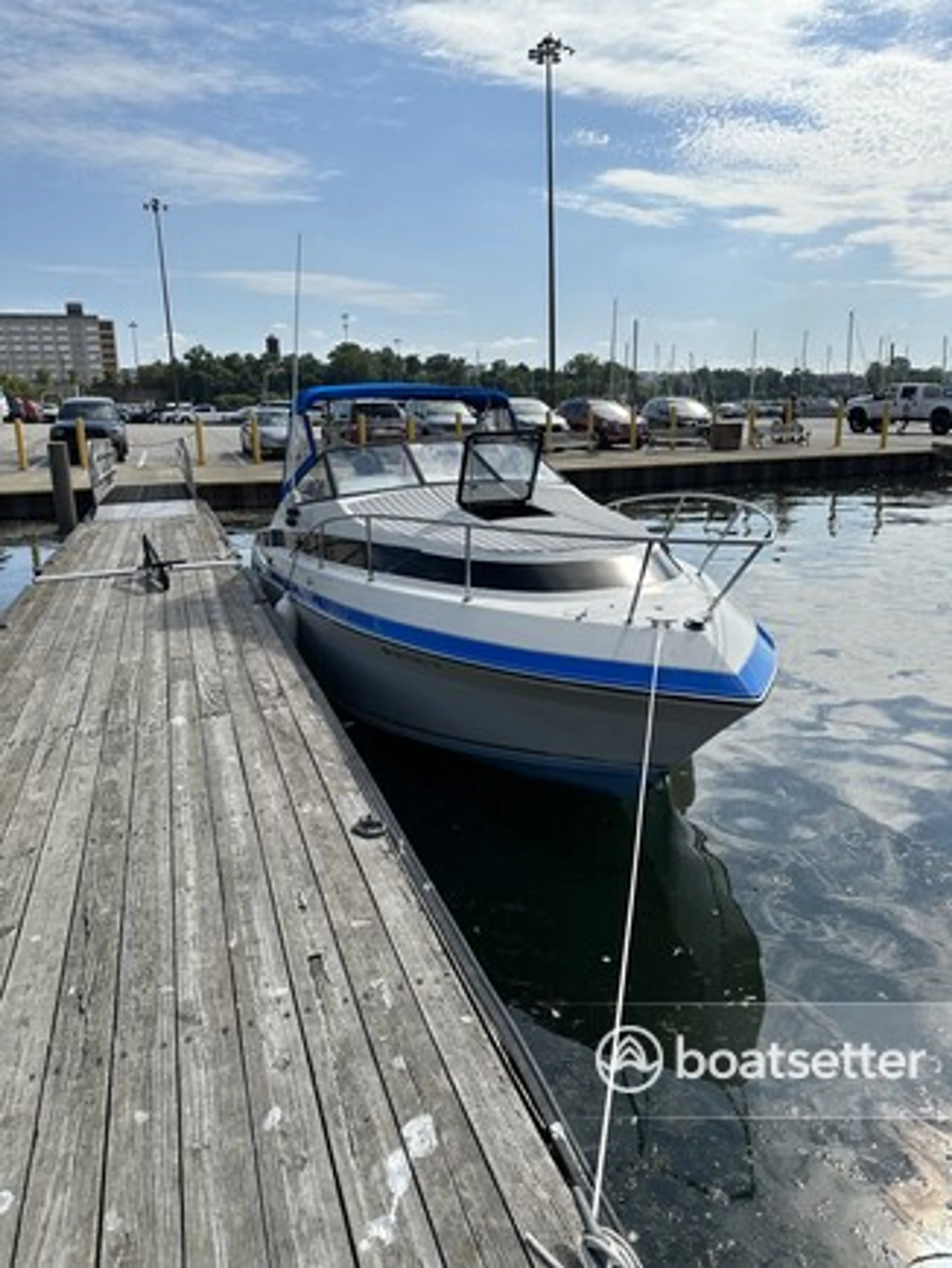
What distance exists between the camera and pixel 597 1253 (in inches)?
82.6

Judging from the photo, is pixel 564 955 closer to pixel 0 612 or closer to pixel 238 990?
pixel 238 990

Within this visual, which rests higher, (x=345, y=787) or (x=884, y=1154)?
(x=345, y=787)

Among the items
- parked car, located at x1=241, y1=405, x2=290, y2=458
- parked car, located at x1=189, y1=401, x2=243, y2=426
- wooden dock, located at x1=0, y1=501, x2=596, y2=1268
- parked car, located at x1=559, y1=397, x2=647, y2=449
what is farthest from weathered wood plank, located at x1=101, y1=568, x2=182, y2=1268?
parked car, located at x1=189, y1=401, x2=243, y2=426

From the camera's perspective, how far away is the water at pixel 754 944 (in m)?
3.14

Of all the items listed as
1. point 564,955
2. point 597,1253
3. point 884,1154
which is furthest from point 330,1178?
point 564,955

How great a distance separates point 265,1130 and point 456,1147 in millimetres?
502

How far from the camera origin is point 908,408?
35.4 meters

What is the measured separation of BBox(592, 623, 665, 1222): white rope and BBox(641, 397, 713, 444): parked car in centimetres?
2524

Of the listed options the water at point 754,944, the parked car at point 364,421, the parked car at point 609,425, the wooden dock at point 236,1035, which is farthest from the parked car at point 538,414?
the wooden dock at point 236,1035

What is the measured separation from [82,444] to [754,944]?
2099 cm

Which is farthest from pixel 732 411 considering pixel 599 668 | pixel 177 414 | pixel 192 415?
pixel 599 668

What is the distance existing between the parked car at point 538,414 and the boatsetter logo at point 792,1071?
2306 centimetres

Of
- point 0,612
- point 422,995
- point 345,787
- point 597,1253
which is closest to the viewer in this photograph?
point 597,1253

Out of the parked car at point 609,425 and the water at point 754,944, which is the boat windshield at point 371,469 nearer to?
the water at point 754,944
